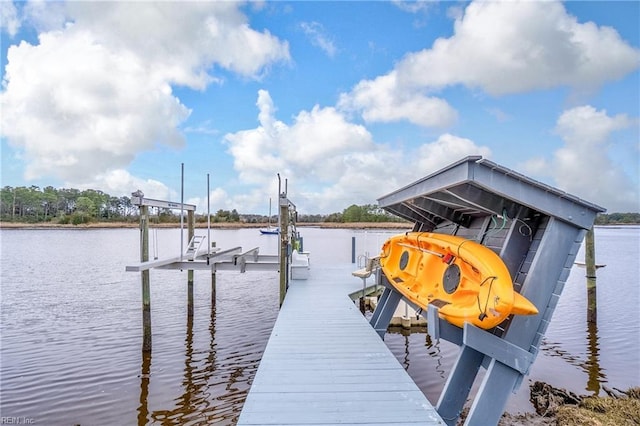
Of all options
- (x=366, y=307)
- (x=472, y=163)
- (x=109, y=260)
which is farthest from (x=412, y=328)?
(x=109, y=260)

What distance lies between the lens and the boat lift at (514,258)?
3.56 meters

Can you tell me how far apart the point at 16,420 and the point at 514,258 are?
7654 mm

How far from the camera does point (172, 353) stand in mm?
9047

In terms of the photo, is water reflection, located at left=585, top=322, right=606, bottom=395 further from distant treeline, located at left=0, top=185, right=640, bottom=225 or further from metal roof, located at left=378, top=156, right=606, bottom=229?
distant treeline, located at left=0, top=185, right=640, bottom=225

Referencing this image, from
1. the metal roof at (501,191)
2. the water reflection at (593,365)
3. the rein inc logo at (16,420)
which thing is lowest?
the water reflection at (593,365)

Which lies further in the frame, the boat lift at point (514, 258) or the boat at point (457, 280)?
the boat lift at point (514, 258)

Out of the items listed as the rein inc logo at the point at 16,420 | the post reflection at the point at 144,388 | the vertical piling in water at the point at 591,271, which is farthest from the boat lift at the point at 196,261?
the vertical piling in water at the point at 591,271

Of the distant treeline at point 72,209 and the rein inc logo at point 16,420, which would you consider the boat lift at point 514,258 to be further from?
the distant treeline at point 72,209

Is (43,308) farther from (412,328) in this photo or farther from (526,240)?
(526,240)

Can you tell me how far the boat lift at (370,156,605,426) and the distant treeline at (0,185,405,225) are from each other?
2714 inches

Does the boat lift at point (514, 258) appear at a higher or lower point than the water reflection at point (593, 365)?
higher

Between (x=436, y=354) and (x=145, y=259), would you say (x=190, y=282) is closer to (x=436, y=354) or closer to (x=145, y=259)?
→ (x=145, y=259)

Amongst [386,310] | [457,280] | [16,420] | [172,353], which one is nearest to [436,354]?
[386,310]

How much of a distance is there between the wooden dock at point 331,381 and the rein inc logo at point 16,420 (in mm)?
4222
